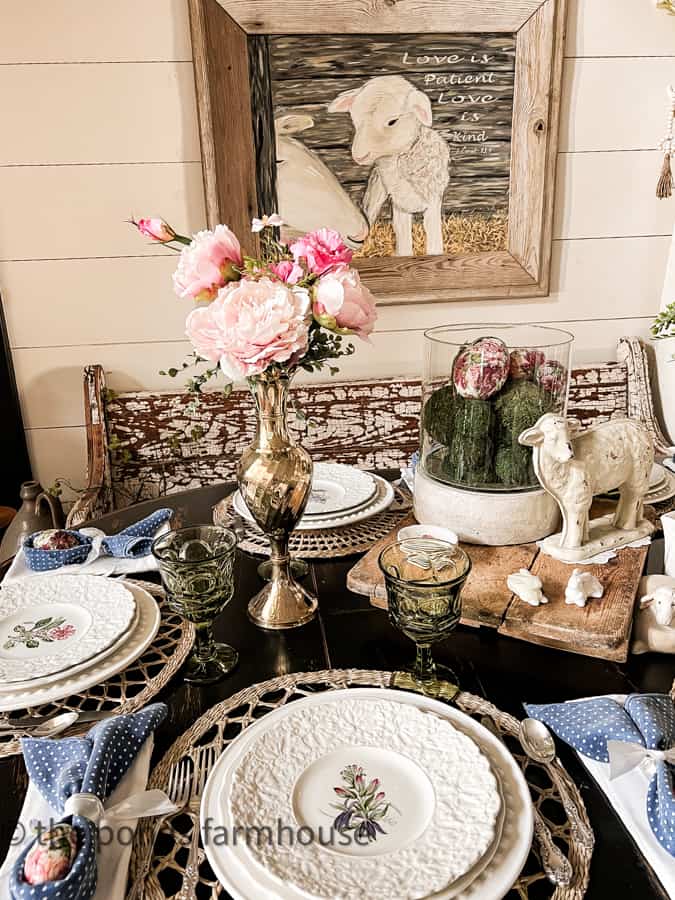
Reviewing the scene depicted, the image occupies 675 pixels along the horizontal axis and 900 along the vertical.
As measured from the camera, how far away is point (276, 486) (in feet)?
3.33

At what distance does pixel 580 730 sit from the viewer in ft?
2.48

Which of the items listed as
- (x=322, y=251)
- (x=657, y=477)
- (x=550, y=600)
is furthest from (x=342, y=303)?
(x=657, y=477)

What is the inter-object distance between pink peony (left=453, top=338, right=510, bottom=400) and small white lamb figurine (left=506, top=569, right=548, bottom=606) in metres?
0.28

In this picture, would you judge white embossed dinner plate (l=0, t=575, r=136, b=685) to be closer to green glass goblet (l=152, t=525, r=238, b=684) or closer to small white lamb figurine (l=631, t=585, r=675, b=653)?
green glass goblet (l=152, t=525, r=238, b=684)

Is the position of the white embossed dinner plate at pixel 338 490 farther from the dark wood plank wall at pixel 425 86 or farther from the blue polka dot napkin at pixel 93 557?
the dark wood plank wall at pixel 425 86

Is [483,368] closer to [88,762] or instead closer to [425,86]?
[88,762]

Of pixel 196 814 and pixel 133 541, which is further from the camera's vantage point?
pixel 133 541

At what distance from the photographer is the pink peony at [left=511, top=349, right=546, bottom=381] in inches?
45.3

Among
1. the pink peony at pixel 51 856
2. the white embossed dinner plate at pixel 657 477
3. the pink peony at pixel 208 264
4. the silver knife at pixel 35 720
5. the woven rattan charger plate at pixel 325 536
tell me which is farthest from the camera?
the white embossed dinner plate at pixel 657 477

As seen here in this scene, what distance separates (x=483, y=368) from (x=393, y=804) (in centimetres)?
67

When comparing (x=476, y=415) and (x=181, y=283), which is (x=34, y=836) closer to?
(x=181, y=283)

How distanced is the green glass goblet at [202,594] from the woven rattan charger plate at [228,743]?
8 cm

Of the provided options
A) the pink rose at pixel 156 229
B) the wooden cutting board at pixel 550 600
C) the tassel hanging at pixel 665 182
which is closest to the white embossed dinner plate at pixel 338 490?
the wooden cutting board at pixel 550 600

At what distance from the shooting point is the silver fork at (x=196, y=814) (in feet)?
1.99
